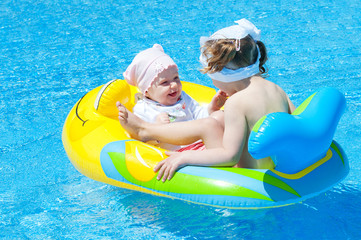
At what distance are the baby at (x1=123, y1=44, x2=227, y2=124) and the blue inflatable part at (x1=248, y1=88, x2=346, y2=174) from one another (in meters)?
0.91

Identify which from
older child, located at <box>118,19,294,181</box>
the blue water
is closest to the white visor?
older child, located at <box>118,19,294,181</box>

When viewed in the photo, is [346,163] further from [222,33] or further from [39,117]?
[39,117]

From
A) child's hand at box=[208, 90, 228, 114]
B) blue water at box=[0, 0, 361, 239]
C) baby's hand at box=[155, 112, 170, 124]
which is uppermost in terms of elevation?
child's hand at box=[208, 90, 228, 114]

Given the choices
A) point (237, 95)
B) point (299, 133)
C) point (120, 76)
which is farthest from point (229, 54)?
point (120, 76)

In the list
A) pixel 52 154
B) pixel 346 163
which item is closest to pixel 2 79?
pixel 52 154

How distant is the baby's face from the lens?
380 centimetres

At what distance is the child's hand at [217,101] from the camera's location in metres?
3.83

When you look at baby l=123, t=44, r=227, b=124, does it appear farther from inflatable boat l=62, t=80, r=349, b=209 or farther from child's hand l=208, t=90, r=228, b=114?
inflatable boat l=62, t=80, r=349, b=209

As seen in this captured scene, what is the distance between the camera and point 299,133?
2875 millimetres

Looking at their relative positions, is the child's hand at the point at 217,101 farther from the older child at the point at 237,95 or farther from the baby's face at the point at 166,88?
the older child at the point at 237,95

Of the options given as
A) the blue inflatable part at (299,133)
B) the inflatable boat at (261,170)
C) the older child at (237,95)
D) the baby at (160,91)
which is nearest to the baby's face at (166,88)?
the baby at (160,91)

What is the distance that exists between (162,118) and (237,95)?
0.81m

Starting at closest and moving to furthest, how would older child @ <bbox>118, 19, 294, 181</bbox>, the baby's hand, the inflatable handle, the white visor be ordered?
older child @ <bbox>118, 19, 294, 181</bbox> < the white visor < the baby's hand < the inflatable handle

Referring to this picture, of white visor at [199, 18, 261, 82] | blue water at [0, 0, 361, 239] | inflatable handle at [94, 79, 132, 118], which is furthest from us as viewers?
inflatable handle at [94, 79, 132, 118]
